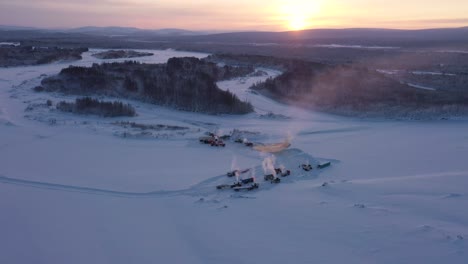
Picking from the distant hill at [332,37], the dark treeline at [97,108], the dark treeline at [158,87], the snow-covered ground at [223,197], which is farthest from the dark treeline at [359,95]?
the distant hill at [332,37]

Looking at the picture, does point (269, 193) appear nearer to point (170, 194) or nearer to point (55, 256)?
point (170, 194)

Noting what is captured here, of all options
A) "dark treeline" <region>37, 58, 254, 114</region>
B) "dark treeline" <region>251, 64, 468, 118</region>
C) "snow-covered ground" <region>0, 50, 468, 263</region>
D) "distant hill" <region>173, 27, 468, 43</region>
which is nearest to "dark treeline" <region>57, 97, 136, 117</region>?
"snow-covered ground" <region>0, 50, 468, 263</region>

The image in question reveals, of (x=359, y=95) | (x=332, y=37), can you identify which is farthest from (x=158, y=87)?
(x=332, y=37)

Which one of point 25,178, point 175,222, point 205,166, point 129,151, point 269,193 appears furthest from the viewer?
point 129,151

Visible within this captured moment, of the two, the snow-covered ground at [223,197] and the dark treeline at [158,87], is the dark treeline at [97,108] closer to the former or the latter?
the snow-covered ground at [223,197]

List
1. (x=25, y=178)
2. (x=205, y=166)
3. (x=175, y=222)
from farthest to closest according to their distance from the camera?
(x=205, y=166) < (x=25, y=178) < (x=175, y=222)

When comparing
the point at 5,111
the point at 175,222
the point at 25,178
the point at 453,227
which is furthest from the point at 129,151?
the point at 453,227

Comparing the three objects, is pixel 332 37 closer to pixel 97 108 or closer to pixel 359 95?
pixel 359 95
